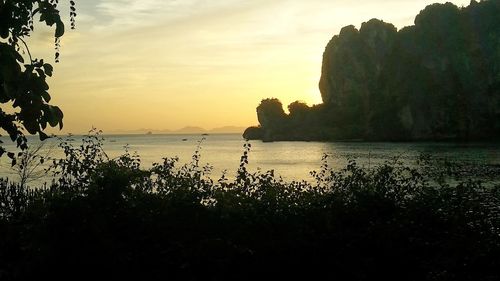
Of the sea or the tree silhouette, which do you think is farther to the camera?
the sea

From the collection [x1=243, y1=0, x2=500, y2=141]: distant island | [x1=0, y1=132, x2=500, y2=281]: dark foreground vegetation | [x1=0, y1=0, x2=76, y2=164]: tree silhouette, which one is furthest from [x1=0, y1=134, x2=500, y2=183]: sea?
[x1=243, y1=0, x2=500, y2=141]: distant island

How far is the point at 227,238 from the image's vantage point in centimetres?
955

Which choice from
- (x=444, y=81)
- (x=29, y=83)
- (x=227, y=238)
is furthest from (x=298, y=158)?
(x=444, y=81)

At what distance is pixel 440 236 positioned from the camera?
34.2 feet

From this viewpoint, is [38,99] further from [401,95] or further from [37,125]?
[401,95]

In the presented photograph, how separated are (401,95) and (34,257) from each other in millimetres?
188285

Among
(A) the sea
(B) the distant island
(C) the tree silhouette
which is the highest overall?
(B) the distant island

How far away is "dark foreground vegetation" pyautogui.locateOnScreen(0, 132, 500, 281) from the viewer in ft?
30.7

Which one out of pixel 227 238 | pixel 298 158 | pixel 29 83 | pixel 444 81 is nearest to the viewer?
pixel 29 83

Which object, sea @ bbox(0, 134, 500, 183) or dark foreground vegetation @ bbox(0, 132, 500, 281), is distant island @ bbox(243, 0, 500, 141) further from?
dark foreground vegetation @ bbox(0, 132, 500, 281)

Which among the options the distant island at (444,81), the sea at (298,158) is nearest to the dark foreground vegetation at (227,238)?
the sea at (298,158)

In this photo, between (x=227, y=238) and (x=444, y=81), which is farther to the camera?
(x=444, y=81)

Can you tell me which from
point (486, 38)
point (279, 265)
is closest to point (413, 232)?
point (279, 265)

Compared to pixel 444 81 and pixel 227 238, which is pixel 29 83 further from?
pixel 444 81
